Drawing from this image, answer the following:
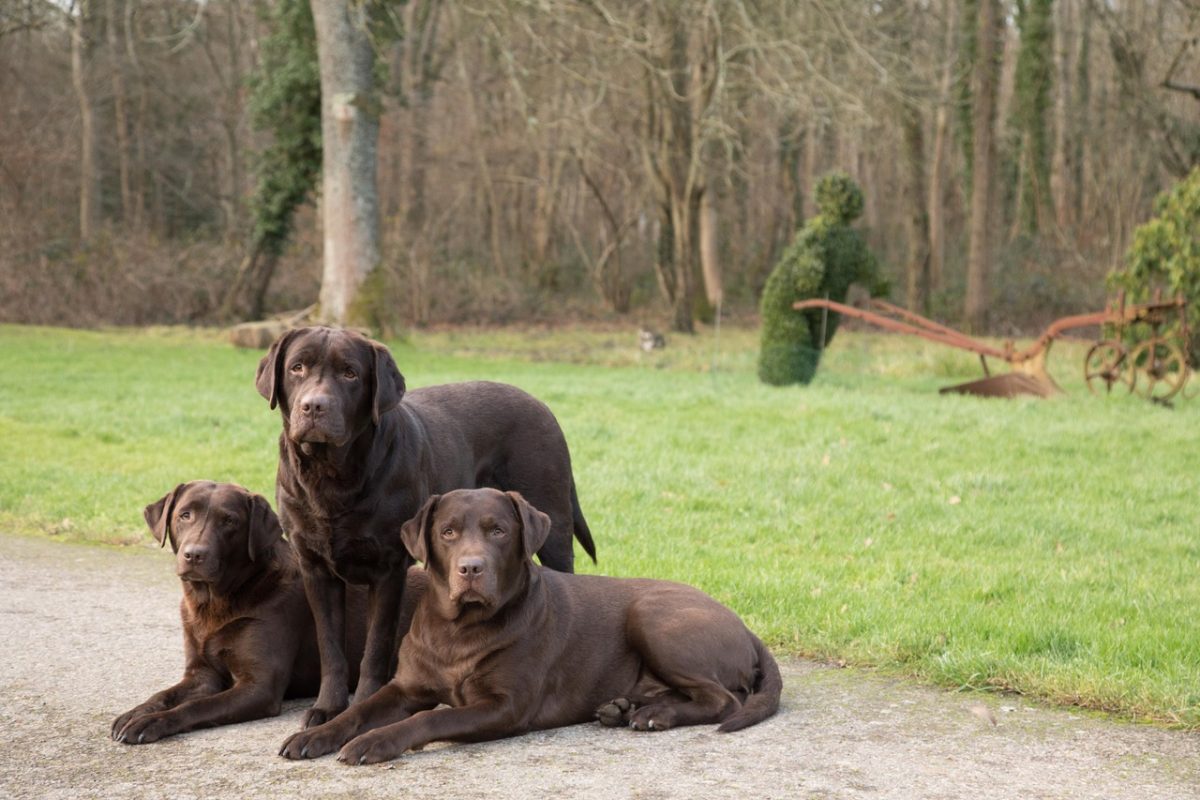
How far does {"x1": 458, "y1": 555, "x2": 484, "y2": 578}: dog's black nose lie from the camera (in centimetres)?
473

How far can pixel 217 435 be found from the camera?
1347 centimetres

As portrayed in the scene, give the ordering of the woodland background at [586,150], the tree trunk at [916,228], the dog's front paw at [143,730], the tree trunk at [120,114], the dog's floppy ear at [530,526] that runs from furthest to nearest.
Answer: the tree trunk at [120,114] < the tree trunk at [916,228] < the woodland background at [586,150] < the dog's floppy ear at [530,526] < the dog's front paw at [143,730]

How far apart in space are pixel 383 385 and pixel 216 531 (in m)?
0.88

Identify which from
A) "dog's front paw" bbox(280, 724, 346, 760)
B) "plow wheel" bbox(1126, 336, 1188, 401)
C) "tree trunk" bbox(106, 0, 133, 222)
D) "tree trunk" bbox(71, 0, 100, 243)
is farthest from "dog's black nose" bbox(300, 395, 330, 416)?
"tree trunk" bbox(106, 0, 133, 222)

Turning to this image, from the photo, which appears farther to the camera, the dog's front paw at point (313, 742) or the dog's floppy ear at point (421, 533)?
the dog's floppy ear at point (421, 533)

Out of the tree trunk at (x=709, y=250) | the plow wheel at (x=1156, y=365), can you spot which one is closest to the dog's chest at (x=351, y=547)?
the plow wheel at (x=1156, y=365)

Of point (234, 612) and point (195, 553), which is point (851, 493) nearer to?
point (234, 612)

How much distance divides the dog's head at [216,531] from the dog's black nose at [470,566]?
1113 mm

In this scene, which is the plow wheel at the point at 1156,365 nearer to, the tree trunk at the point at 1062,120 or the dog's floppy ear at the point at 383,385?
the dog's floppy ear at the point at 383,385

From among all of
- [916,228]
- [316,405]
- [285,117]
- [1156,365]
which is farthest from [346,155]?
[316,405]

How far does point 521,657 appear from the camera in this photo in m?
4.96

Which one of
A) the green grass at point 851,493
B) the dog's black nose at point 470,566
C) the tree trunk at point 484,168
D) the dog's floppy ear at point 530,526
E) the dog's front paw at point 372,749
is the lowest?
the green grass at point 851,493

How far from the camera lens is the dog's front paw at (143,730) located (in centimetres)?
486

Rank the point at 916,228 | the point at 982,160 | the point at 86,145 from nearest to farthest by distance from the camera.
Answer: the point at 982,160, the point at 916,228, the point at 86,145
